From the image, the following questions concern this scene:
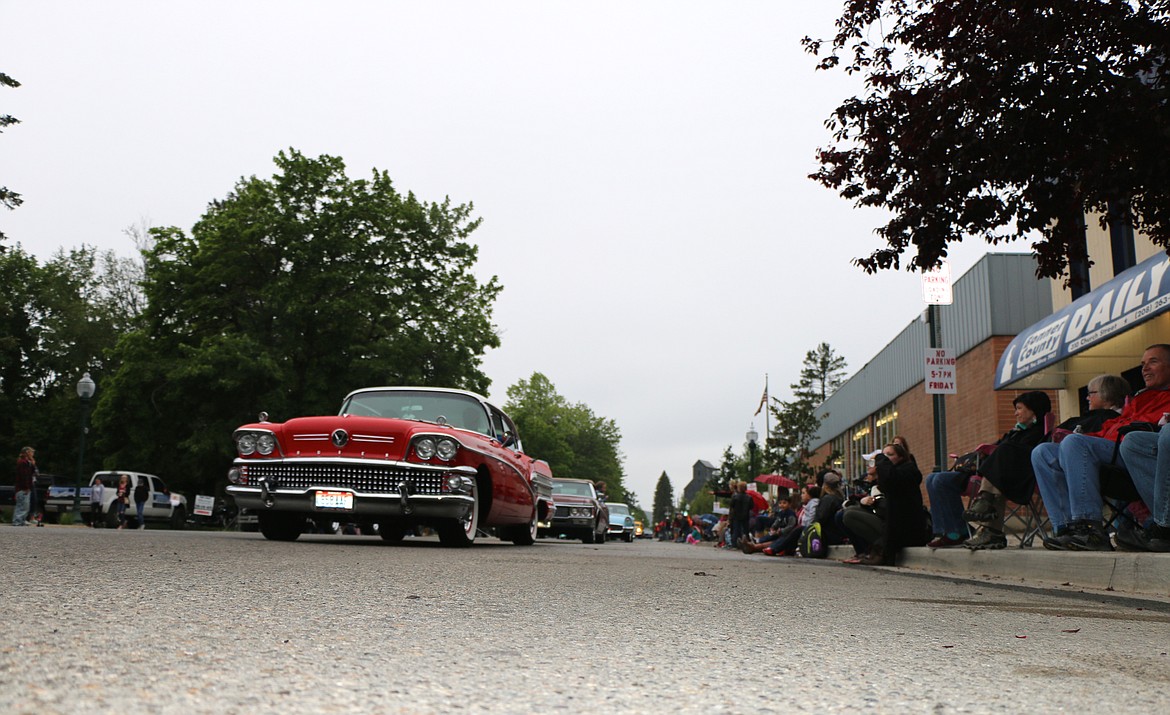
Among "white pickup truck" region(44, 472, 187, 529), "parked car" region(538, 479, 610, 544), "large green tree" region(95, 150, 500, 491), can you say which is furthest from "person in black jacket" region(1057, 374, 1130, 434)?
"white pickup truck" region(44, 472, 187, 529)

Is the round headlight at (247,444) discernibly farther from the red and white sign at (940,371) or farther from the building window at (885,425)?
the building window at (885,425)

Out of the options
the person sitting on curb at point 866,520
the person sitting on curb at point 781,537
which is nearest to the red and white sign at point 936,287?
the person sitting on curb at point 866,520

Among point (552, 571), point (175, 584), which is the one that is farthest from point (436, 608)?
point (552, 571)

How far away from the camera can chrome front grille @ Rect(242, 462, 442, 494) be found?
431 inches

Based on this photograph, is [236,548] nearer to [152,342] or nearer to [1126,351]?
[1126,351]

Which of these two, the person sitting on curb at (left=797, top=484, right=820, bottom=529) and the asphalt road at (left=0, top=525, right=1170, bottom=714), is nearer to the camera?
the asphalt road at (left=0, top=525, right=1170, bottom=714)

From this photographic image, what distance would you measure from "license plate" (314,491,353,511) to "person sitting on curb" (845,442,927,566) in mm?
5408

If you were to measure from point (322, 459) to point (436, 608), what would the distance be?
660 cm

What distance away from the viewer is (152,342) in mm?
33531

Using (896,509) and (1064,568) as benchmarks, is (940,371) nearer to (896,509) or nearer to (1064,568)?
(896,509)

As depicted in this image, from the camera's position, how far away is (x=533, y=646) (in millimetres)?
3479

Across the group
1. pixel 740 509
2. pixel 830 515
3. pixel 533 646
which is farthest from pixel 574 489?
pixel 533 646

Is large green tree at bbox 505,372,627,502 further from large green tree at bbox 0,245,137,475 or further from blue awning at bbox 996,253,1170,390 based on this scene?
blue awning at bbox 996,253,1170,390

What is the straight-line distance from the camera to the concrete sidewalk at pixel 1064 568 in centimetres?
667
